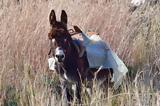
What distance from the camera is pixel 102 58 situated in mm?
4801

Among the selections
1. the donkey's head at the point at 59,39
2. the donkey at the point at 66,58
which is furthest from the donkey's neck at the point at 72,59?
the donkey's head at the point at 59,39

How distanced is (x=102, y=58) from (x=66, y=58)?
52 centimetres

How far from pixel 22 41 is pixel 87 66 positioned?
1.19 meters

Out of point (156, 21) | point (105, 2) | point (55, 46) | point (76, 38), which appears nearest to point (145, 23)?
point (156, 21)

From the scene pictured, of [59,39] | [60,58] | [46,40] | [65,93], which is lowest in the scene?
[65,93]

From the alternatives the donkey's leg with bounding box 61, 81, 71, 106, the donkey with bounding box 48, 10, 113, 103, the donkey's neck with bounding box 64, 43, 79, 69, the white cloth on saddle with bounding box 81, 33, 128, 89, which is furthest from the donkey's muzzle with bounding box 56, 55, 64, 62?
the white cloth on saddle with bounding box 81, 33, 128, 89

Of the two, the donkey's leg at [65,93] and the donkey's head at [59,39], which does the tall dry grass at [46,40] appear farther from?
the donkey's head at [59,39]

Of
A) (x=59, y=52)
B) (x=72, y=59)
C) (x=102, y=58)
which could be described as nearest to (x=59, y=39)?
(x=59, y=52)

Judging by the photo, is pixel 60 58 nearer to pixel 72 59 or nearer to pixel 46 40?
pixel 72 59

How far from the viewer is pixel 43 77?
4.91 meters

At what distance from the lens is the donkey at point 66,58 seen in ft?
13.9

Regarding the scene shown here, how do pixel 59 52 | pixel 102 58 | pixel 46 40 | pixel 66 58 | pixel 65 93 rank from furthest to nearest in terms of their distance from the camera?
pixel 46 40 < pixel 102 58 < pixel 65 93 < pixel 66 58 < pixel 59 52

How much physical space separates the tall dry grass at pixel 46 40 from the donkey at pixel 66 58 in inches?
7.1

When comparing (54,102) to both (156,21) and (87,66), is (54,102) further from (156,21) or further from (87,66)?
(156,21)
